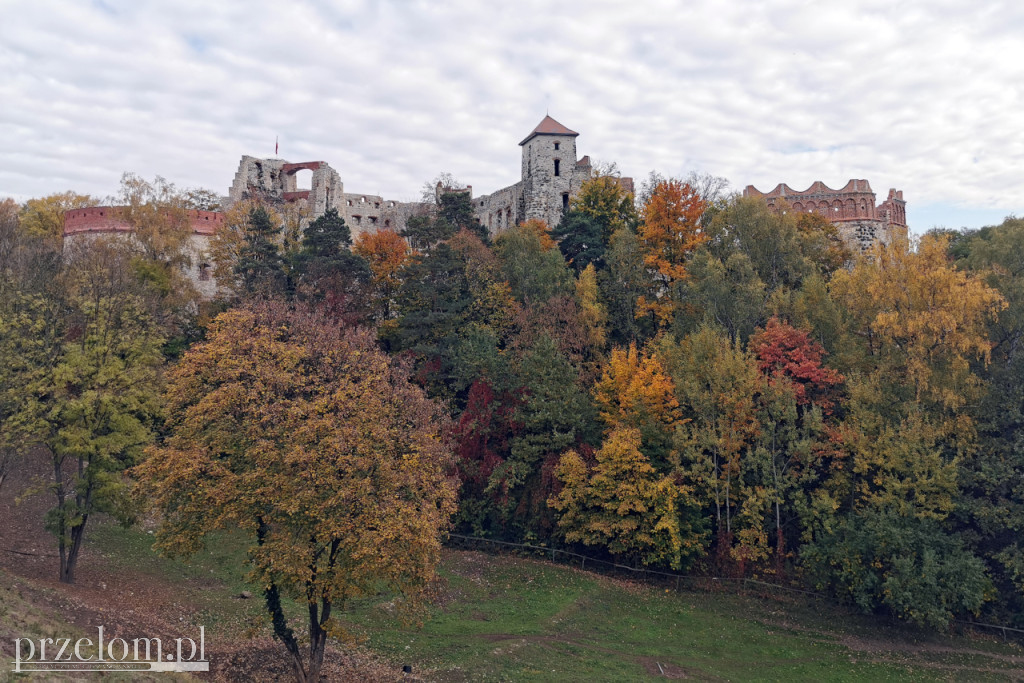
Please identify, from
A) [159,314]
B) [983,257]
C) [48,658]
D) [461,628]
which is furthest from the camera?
[159,314]

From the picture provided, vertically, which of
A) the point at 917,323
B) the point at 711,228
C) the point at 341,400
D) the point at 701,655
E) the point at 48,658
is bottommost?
the point at 701,655

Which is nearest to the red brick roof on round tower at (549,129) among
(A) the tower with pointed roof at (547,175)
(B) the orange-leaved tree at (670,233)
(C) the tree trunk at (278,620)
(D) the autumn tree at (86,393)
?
(A) the tower with pointed roof at (547,175)

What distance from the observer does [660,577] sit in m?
29.6

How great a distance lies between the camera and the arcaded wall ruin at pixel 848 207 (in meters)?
49.9

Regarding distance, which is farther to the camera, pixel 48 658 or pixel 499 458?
pixel 499 458

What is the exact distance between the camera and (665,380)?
3048cm

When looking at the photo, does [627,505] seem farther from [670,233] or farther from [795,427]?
[670,233]

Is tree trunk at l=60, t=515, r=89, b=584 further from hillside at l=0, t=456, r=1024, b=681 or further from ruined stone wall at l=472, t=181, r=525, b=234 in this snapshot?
ruined stone wall at l=472, t=181, r=525, b=234

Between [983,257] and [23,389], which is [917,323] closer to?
[983,257]

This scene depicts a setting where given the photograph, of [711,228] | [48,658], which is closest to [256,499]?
[48,658]

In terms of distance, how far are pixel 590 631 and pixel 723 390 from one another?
1086 cm

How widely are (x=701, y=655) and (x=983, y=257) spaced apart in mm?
19821

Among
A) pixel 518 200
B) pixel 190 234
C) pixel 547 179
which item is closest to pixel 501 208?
pixel 518 200

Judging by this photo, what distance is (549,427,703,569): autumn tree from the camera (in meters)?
27.9
